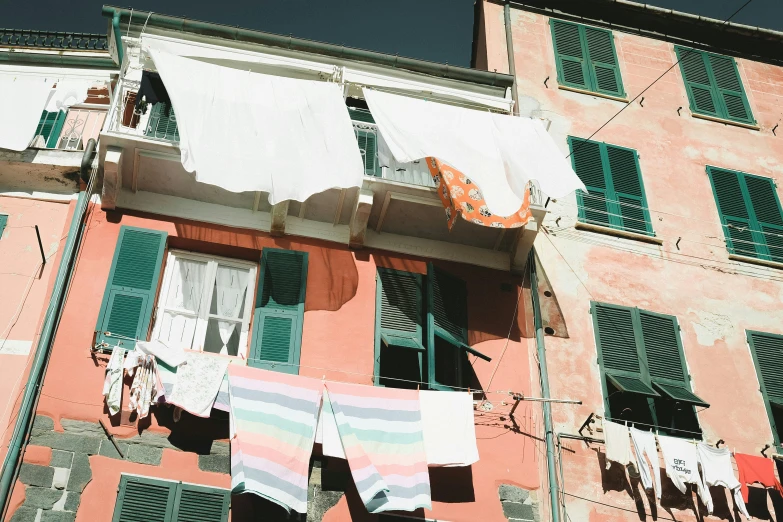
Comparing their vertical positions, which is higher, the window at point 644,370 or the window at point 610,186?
the window at point 610,186

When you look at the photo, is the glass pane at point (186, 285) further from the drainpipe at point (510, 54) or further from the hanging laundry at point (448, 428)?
the drainpipe at point (510, 54)

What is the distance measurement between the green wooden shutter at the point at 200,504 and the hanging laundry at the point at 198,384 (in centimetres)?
72

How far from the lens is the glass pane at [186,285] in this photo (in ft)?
32.6

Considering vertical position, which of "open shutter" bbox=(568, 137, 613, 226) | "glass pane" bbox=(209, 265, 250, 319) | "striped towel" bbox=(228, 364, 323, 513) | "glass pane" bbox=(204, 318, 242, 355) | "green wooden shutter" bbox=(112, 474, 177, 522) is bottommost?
"green wooden shutter" bbox=(112, 474, 177, 522)

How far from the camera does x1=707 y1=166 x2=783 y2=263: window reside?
1262 centimetres

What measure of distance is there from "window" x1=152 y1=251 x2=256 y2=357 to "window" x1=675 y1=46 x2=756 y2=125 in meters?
8.38

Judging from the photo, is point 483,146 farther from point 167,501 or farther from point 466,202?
point 167,501

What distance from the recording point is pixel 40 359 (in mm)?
8680

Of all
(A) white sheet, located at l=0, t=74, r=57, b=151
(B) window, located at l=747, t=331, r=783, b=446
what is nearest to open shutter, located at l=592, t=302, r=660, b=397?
(B) window, located at l=747, t=331, r=783, b=446

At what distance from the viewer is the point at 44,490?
8.02 meters

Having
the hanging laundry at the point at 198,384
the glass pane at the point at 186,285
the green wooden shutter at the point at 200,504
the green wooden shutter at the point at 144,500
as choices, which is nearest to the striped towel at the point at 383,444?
the hanging laundry at the point at 198,384

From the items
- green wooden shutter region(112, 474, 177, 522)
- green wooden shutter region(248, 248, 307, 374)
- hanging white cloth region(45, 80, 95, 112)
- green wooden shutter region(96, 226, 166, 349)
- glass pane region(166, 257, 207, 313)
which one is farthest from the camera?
hanging white cloth region(45, 80, 95, 112)

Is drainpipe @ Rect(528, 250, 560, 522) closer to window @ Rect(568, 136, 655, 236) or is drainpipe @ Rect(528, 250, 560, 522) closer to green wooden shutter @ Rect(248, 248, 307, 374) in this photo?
window @ Rect(568, 136, 655, 236)

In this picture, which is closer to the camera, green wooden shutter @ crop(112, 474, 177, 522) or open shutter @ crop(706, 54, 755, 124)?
green wooden shutter @ crop(112, 474, 177, 522)
